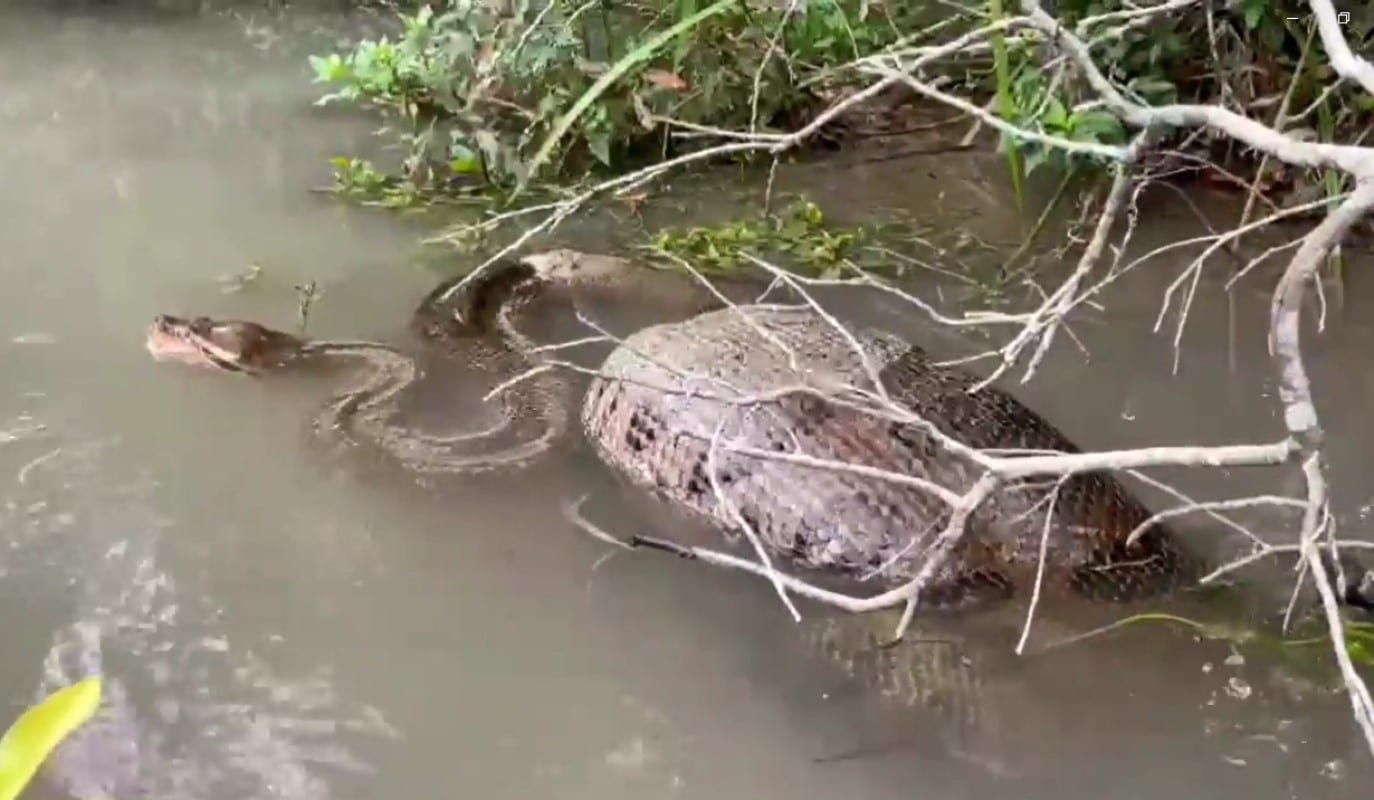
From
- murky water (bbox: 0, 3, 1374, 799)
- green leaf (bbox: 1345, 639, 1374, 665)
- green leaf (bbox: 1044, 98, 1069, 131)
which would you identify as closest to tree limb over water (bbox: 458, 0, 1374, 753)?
green leaf (bbox: 1345, 639, 1374, 665)

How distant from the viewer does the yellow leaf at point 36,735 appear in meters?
1.43

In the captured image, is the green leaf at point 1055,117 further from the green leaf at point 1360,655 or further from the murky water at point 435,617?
the green leaf at point 1360,655

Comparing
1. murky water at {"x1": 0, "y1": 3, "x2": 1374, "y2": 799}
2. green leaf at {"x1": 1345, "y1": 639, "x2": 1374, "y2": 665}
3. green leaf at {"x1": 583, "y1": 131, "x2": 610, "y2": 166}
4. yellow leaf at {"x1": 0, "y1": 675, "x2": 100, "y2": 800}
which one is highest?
yellow leaf at {"x1": 0, "y1": 675, "x2": 100, "y2": 800}

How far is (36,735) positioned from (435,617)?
131cm

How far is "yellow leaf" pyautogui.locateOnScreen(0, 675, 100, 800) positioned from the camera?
1.43 m

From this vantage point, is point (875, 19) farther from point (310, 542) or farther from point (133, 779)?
point (133, 779)

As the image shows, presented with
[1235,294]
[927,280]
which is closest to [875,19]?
[927,280]

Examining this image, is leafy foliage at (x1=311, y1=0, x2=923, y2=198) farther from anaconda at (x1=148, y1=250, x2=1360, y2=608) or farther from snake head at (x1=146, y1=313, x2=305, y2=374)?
anaconda at (x1=148, y1=250, x2=1360, y2=608)

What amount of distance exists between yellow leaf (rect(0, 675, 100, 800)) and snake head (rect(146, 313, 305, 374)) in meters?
2.11

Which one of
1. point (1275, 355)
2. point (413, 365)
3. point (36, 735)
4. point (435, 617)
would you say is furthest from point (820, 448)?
point (36, 735)

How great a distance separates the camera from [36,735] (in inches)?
56.9

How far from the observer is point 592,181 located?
456cm

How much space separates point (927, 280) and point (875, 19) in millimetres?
1253

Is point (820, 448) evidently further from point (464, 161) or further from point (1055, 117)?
point (464, 161)
